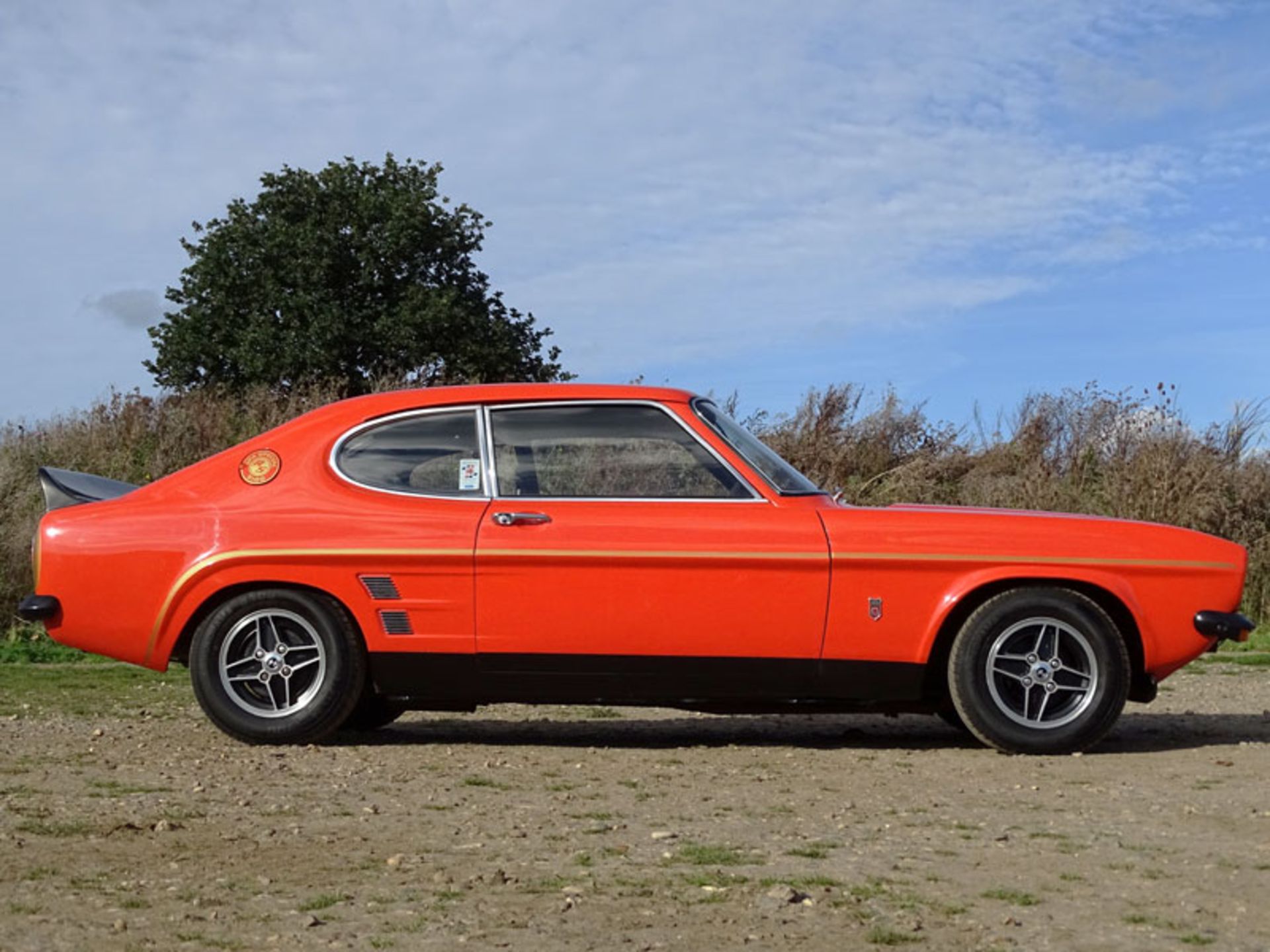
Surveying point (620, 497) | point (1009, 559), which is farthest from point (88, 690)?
point (1009, 559)

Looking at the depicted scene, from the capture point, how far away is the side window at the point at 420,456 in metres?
7.75

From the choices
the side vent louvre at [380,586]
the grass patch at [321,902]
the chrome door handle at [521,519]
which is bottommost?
the grass patch at [321,902]

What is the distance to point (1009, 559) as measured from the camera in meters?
7.42

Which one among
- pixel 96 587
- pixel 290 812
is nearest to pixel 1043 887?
pixel 290 812

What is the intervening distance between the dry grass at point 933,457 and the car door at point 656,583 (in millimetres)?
10822

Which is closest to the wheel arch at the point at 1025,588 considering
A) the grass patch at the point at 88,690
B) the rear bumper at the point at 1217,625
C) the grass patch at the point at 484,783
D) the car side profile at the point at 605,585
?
the car side profile at the point at 605,585

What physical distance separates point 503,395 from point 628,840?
306 cm

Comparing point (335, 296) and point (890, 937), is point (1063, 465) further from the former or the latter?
point (335, 296)

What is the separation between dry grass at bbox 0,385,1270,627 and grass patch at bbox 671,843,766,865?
43.0ft

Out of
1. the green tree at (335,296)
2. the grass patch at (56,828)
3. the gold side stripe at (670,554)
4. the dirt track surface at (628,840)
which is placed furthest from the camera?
the green tree at (335,296)

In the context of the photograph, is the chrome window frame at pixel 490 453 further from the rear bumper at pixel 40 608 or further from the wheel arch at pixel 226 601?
the rear bumper at pixel 40 608

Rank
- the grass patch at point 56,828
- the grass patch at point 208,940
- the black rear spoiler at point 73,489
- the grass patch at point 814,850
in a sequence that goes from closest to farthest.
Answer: the grass patch at point 208,940, the grass patch at point 814,850, the grass patch at point 56,828, the black rear spoiler at point 73,489

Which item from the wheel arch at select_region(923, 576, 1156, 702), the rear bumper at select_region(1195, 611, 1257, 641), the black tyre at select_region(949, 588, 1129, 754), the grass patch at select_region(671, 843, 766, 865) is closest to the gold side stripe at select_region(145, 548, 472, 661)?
the wheel arch at select_region(923, 576, 1156, 702)

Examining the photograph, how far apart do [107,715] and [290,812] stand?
370 centimetres
